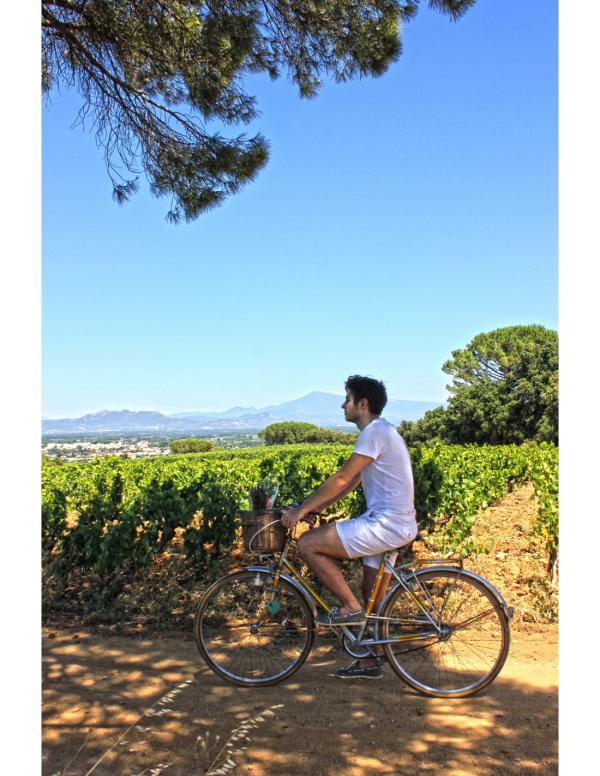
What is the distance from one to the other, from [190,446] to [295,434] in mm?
16211

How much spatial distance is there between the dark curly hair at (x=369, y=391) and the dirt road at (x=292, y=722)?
174 centimetres

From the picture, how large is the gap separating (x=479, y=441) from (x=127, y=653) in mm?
25509

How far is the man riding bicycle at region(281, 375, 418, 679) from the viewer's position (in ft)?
13.6

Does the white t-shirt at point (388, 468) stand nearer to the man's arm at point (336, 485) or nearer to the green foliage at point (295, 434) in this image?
the man's arm at point (336, 485)

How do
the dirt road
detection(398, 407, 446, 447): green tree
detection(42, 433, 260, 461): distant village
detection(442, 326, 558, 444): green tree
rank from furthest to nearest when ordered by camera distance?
detection(398, 407, 446, 447): green tree < detection(442, 326, 558, 444): green tree < detection(42, 433, 260, 461): distant village < the dirt road

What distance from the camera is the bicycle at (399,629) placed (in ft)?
13.8

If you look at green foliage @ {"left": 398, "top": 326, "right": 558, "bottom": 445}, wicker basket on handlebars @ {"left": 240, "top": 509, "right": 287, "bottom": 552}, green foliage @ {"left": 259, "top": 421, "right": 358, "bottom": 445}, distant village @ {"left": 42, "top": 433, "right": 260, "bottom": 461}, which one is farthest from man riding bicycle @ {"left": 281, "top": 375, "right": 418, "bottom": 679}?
green foliage @ {"left": 259, "top": 421, "right": 358, "bottom": 445}

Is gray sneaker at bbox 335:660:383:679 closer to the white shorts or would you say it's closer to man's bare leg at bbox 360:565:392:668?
man's bare leg at bbox 360:565:392:668

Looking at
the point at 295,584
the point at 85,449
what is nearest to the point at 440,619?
the point at 295,584

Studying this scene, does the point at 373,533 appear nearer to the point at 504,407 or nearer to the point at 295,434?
the point at 504,407

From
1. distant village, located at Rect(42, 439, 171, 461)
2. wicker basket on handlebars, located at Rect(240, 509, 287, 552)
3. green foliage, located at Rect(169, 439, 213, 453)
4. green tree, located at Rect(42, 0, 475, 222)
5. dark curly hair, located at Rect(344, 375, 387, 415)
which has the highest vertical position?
green tree, located at Rect(42, 0, 475, 222)

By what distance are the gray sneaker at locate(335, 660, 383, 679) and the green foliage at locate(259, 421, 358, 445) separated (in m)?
45.6
